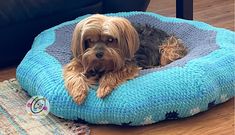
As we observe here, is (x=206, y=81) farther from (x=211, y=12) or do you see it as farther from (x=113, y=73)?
(x=211, y=12)

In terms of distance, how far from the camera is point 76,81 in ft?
6.53

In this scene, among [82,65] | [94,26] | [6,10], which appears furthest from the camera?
[6,10]

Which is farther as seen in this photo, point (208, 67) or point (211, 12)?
point (211, 12)

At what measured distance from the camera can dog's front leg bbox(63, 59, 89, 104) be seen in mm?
1952

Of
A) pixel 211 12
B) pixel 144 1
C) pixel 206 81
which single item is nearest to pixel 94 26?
pixel 206 81

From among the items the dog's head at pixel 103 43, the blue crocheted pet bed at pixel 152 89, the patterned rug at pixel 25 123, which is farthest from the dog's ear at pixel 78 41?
the patterned rug at pixel 25 123

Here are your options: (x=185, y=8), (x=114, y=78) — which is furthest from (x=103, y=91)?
(x=185, y=8)

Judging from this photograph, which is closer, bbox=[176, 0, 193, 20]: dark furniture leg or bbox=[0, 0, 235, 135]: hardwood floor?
bbox=[0, 0, 235, 135]: hardwood floor

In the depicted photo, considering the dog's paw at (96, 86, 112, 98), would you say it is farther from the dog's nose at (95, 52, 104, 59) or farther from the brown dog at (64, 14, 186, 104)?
the dog's nose at (95, 52, 104, 59)

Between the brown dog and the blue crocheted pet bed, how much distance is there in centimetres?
4

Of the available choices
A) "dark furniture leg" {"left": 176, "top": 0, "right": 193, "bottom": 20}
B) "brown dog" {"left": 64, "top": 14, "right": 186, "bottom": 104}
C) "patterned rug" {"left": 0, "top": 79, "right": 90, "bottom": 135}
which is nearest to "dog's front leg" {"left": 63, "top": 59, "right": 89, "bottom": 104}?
"brown dog" {"left": 64, "top": 14, "right": 186, "bottom": 104}

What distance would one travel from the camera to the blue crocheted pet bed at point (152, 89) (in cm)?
191

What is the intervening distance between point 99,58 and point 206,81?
446 millimetres

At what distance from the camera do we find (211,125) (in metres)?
1.98
